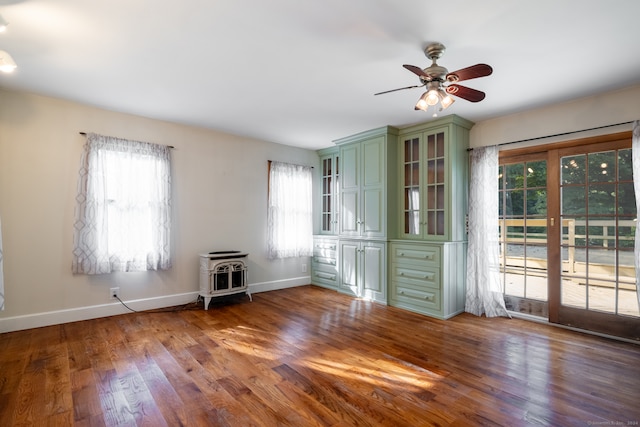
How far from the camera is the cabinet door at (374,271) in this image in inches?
174

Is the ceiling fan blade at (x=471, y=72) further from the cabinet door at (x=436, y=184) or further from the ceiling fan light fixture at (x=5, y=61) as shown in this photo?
the ceiling fan light fixture at (x=5, y=61)

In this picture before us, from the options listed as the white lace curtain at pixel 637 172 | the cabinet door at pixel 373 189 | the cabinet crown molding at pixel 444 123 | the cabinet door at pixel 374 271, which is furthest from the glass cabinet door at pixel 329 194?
the white lace curtain at pixel 637 172

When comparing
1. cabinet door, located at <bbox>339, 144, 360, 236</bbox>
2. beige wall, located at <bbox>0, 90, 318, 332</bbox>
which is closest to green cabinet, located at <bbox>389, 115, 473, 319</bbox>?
cabinet door, located at <bbox>339, 144, 360, 236</bbox>

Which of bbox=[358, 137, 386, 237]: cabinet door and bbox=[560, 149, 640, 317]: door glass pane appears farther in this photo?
bbox=[358, 137, 386, 237]: cabinet door

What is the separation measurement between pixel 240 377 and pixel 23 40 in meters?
3.01

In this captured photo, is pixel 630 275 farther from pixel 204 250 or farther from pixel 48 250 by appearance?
pixel 48 250

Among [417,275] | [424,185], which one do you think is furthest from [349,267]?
[424,185]

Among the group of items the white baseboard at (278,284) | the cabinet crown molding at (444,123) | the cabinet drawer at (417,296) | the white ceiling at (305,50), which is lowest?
the white baseboard at (278,284)

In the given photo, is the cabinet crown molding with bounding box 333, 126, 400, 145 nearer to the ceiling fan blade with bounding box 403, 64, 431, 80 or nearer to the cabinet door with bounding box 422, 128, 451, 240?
the cabinet door with bounding box 422, 128, 451, 240

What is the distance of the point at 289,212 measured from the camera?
538cm

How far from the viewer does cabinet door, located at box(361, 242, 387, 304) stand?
14.5 feet

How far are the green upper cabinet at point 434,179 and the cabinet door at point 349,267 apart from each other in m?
0.80

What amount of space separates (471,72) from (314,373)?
2486 mm

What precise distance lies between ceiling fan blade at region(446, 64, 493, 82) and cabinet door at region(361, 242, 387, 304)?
A: 8.63 feet
